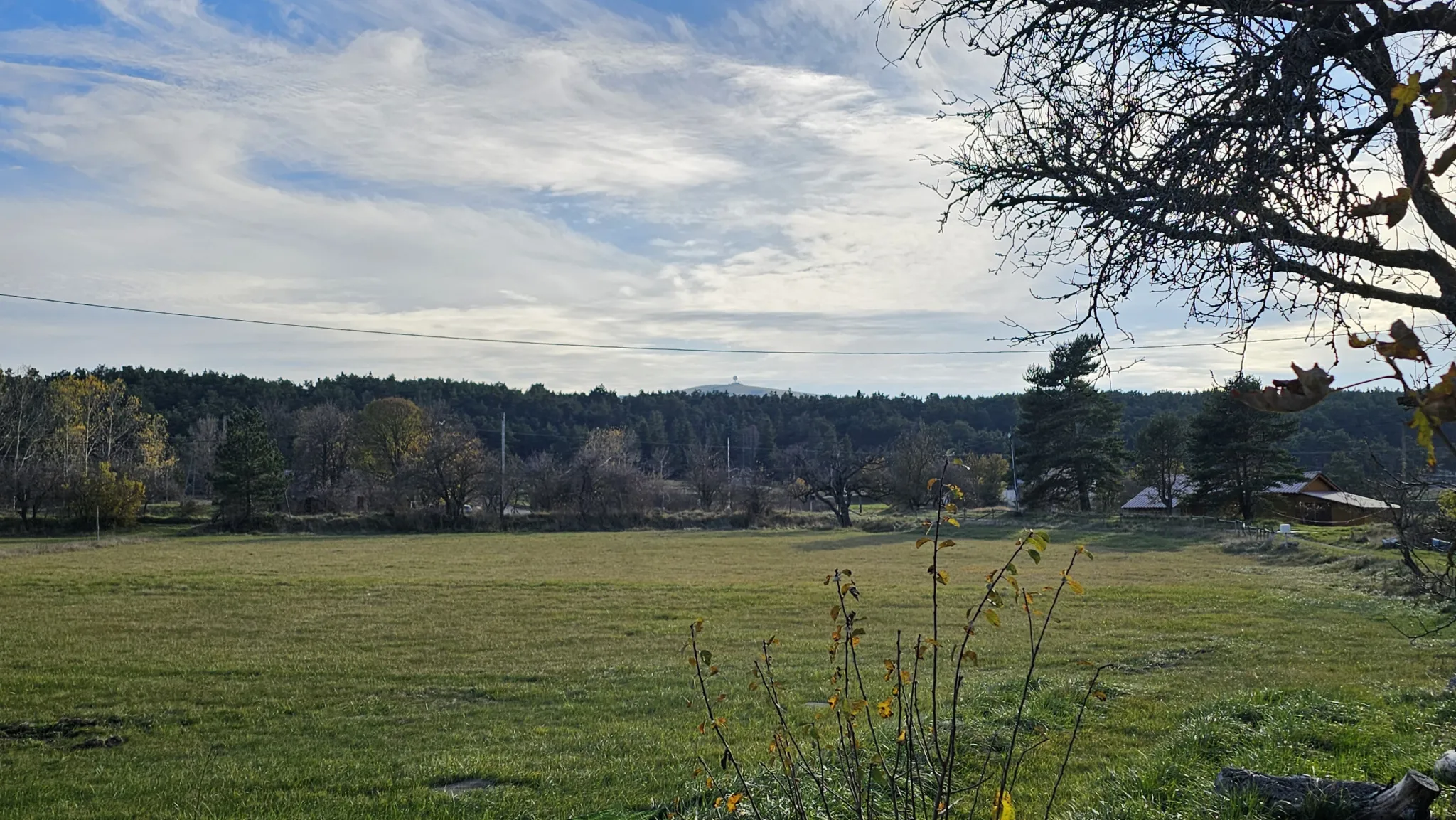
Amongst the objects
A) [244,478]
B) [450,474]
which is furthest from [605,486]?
[244,478]

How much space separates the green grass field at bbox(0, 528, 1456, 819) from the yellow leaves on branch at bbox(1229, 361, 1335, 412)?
3340 millimetres

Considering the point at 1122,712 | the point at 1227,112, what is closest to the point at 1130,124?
the point at 1227,112

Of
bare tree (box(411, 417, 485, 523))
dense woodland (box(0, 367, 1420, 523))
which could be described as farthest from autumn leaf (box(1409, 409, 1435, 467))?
bare tree (box(411, 417, 485, 523))

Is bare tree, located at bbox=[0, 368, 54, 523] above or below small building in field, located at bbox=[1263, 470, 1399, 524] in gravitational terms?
above

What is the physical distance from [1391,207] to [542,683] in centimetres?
1108

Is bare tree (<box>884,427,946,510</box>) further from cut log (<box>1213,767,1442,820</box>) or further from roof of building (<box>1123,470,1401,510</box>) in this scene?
cut log (<box>1213,767,1442,820</box>)

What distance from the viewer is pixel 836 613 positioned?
3.28 metres

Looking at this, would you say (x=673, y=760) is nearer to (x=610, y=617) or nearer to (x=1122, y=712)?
(x=1122, y=712)

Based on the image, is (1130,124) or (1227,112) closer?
(1227,112)

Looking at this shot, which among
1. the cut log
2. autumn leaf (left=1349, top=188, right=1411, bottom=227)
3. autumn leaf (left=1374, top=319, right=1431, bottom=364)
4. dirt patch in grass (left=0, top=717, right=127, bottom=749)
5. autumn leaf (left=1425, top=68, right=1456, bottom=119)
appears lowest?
dirt patch in grass (left=0, top=717, right=127, bottom=749)

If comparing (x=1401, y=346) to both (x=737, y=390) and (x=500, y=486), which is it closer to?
(x=500, y=486)

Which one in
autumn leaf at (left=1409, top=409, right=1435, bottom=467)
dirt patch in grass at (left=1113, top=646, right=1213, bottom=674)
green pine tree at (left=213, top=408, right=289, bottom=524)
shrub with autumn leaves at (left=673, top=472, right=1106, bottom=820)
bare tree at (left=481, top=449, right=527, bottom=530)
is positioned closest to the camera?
autumn leaf at (left=1409, top=409, right=1435, bottom=467)

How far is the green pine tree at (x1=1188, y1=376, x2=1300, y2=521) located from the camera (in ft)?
161

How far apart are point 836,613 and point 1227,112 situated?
9.16 ft
